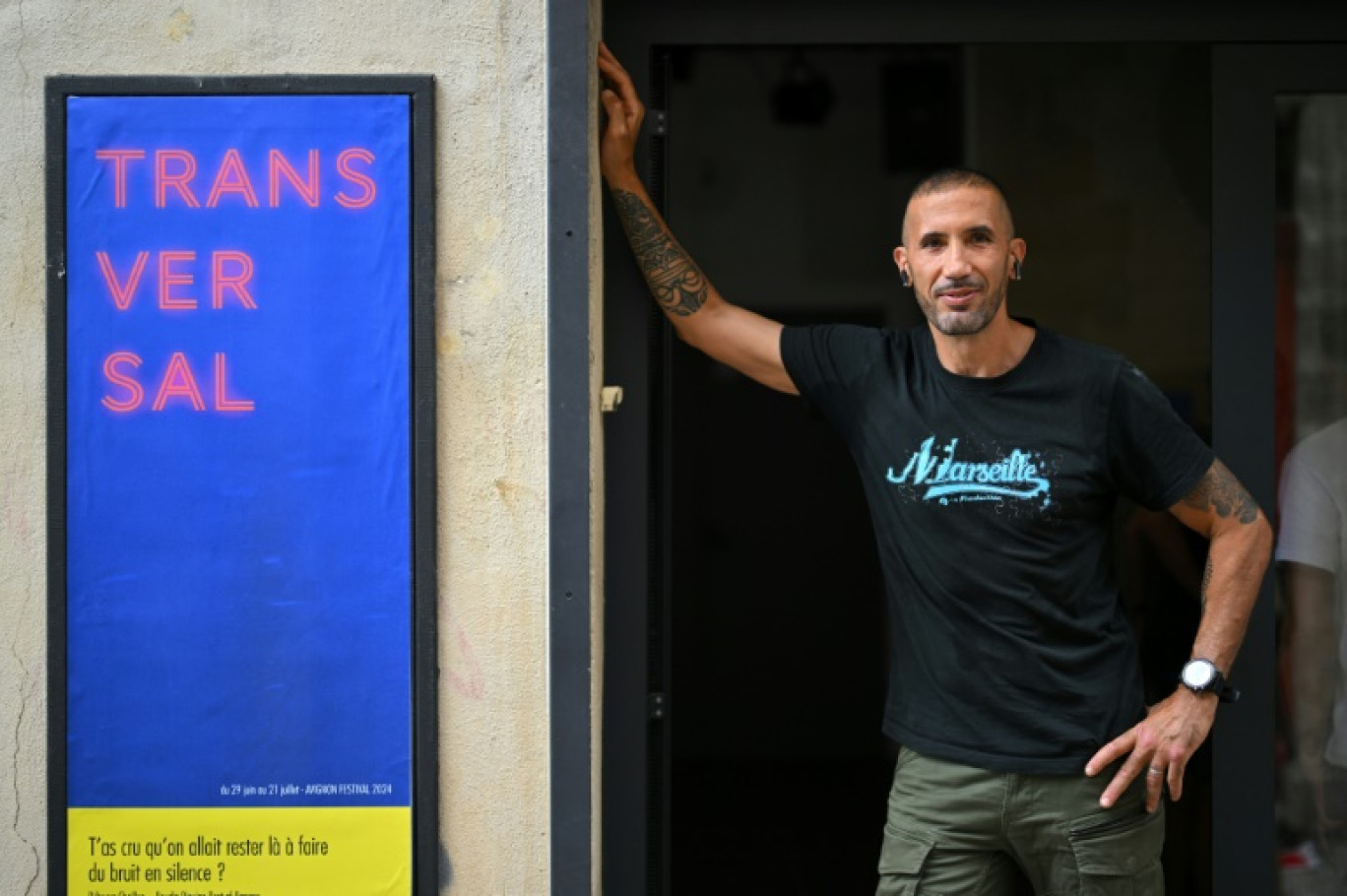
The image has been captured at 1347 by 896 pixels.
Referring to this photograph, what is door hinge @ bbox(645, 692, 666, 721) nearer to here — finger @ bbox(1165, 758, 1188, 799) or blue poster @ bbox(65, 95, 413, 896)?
blue poster @ bbox(65, 95, 413, 896)

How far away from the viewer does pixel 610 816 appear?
333 centimetres

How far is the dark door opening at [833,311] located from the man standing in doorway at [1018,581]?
1.12m

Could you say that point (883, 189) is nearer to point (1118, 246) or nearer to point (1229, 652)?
point (1118, 246)

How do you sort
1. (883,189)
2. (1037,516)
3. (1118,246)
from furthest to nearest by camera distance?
(883,189)
(1118,246)
(1037,516)

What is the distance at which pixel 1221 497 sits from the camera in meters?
3.04

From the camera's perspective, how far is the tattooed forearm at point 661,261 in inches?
127

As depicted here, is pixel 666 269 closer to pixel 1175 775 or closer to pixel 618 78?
pixel 618 78

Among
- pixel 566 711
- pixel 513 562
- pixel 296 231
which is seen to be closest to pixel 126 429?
pixel 296 231

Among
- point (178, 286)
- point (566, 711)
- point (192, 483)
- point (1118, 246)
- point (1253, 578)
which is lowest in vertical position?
point (566, 711)

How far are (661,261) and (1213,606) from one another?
4.51 feet

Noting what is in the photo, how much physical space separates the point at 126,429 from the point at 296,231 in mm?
540

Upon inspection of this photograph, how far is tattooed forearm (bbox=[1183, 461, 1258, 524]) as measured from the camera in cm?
303

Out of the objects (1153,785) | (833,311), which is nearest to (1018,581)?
(1153,785)

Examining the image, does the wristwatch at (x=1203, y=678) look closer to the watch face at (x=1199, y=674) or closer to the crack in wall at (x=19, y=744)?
the watch face at (x=1199, y=674)
